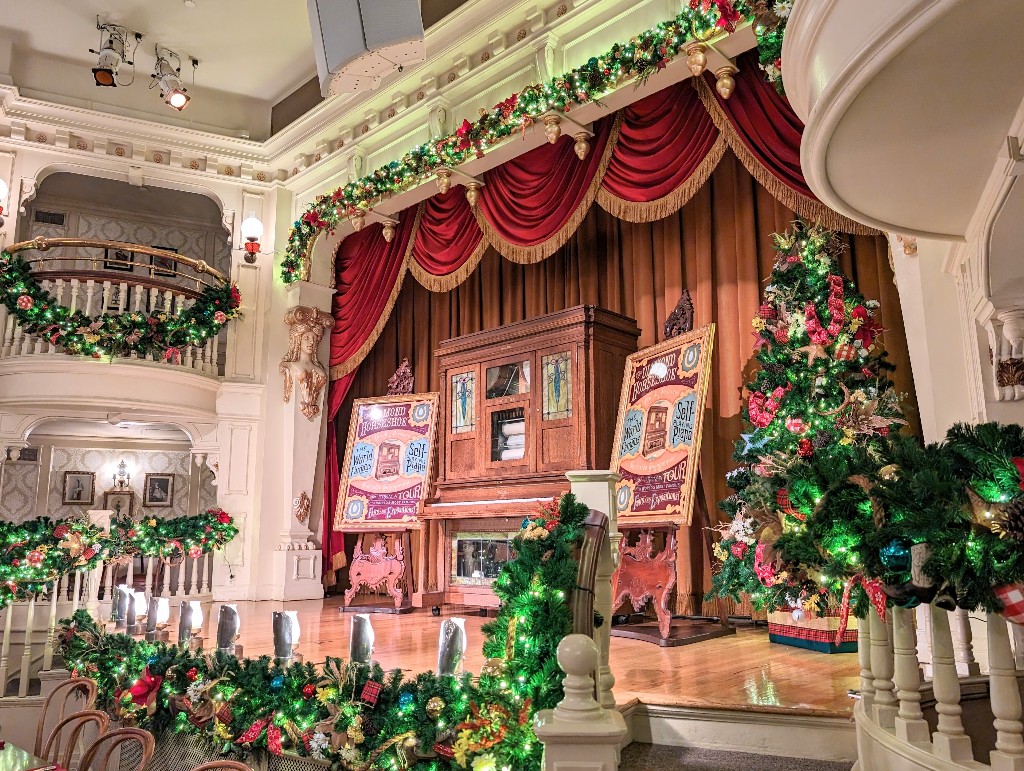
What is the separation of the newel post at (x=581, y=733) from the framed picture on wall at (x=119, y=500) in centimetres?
1045

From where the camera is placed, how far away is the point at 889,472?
2178 mm

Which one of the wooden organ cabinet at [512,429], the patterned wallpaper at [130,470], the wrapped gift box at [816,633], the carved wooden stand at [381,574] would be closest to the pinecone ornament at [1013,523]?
the wrapped gift box at [816,633]

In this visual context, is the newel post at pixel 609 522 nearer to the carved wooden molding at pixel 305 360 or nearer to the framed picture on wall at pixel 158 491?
the carved wooden molding at pixel 305 360

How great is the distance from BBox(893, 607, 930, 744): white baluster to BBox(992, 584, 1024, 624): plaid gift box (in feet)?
1.08

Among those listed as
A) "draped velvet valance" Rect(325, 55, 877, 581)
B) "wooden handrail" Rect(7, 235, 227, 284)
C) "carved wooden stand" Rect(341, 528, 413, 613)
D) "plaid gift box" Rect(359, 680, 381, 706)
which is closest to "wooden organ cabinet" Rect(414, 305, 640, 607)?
"carved wooden stand" Rect(341, 528, 413, 613)

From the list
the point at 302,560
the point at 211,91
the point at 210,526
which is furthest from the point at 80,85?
the point at 302,560

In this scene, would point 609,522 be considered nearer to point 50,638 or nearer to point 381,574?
point 381,574

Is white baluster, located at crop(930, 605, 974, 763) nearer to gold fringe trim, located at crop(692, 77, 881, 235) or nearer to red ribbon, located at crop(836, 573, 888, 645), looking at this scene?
red ribbon, located at crop(836, 573, 888, 645)

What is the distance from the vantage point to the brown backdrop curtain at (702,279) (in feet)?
17.2

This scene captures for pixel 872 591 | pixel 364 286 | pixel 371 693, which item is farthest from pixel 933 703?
pixel 364 286

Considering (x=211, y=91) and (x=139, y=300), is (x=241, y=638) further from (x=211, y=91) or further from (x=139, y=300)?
(x=211, y=91)

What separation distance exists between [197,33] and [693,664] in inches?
279

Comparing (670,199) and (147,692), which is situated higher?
(670,199)

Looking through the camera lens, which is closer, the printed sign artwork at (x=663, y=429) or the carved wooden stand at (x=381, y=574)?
the printed sign artwork at (x=663, y=429)
